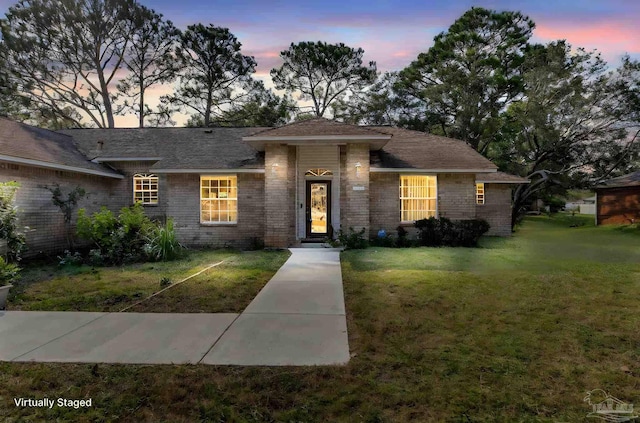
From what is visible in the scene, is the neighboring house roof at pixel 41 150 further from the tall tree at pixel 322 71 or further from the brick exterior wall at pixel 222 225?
the tall tree at pixel 322 71

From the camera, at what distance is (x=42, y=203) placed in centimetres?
1107

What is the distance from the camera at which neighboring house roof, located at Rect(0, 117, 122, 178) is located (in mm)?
10094

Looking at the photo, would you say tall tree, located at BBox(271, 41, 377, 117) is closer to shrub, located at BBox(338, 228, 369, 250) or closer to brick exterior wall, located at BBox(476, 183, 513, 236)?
brick exterior wall, located at BBox(476, 183, 513, 236)

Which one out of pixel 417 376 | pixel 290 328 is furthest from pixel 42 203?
pixel 417 376

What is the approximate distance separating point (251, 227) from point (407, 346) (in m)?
9.85

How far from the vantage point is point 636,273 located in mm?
7906

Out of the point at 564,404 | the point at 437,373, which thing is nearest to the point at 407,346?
the point at 437,373

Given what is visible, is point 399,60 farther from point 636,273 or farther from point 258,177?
point 636,273

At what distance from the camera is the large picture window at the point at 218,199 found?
13.3 m

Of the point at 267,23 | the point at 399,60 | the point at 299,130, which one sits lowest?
the point at 299,130

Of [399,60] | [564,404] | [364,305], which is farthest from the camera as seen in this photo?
[399,60]

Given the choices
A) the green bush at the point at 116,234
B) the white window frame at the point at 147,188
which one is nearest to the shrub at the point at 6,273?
the green bush at the point at 116,234

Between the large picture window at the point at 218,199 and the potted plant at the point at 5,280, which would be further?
the large picture window at the point at 218,199

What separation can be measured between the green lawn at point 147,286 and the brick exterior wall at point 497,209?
477 inches
